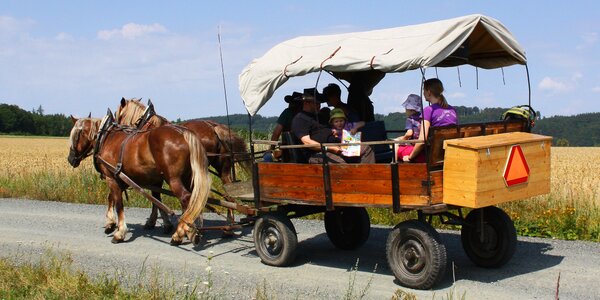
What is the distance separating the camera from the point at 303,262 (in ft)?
29.0

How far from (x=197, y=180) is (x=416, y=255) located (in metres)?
3.66

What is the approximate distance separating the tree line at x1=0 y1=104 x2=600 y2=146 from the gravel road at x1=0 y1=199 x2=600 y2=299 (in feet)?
5.59

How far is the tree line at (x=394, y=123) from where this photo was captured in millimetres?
9106

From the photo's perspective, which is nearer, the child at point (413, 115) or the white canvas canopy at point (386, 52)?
the white canvas canopy at point (386, 52)

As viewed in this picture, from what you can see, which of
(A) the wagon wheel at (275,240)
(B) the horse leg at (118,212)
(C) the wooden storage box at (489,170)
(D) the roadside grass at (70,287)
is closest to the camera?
(D) the roadside grass at (70,287)

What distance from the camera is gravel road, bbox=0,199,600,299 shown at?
720 centimetres

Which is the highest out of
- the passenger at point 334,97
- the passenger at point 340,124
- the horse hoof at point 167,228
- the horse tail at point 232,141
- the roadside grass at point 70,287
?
the passenger at point 334,97

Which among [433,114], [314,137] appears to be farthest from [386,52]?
[314,137]

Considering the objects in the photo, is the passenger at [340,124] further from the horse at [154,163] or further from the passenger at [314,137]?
the horse at [154,163]

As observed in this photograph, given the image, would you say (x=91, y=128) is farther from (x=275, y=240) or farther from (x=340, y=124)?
(x=340, y=124)

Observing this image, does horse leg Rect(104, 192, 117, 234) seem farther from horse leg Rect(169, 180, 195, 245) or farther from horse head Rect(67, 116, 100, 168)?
horse leg Rect(169, 180, 195, 245)

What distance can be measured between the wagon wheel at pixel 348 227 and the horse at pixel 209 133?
90.9 inches

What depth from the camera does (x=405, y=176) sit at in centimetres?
703

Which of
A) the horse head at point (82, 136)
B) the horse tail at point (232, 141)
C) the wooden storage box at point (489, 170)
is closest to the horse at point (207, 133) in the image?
the horse tail at point (232, 141)
